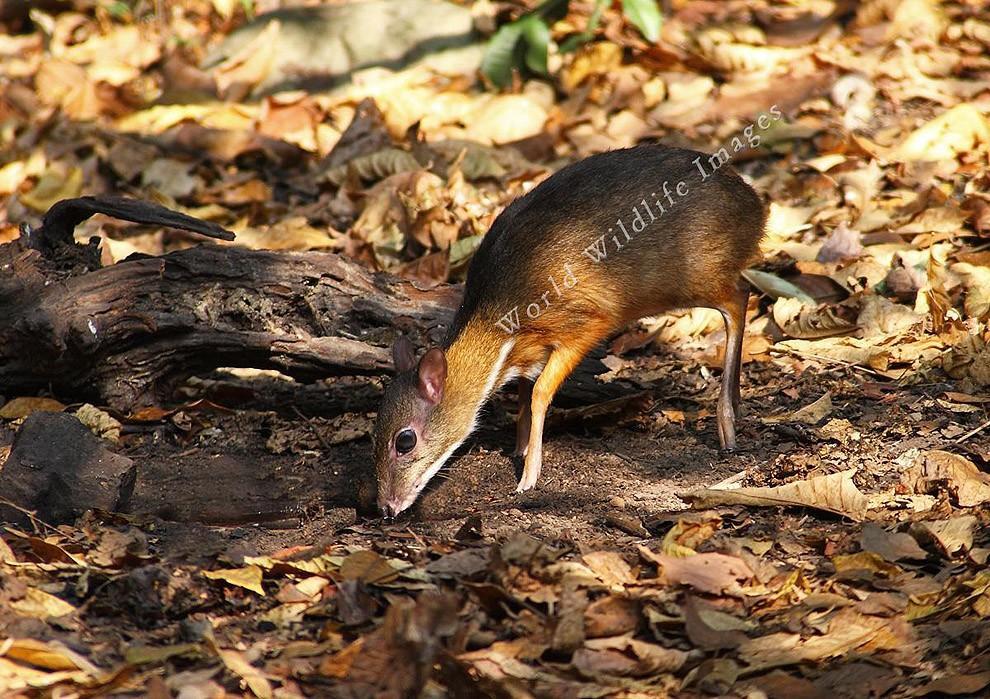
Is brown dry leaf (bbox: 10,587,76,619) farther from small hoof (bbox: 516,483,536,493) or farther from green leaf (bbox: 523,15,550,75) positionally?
green leaf (bbox: 523,15,550,75)

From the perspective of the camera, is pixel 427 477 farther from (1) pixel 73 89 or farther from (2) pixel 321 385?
(1) pixel 73 89

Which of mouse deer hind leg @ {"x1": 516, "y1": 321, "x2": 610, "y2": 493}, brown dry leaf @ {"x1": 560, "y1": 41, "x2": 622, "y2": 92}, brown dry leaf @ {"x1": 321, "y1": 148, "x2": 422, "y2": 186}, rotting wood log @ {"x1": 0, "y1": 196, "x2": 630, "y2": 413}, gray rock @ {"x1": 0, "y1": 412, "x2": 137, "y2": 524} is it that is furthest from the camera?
brown dry leaf @ {"x1": 560, "y1": 41, "x2": 622, "y2": 92}

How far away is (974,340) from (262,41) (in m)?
6.92

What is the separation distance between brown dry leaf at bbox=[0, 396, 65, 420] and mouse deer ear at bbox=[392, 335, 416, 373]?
1766mm

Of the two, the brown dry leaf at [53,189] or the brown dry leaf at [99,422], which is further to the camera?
the brown dry leaf at [53,189]

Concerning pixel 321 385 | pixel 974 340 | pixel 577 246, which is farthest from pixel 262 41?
pixel 974 340

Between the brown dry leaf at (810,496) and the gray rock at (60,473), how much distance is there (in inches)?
96.5

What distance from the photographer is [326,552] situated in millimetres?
4355

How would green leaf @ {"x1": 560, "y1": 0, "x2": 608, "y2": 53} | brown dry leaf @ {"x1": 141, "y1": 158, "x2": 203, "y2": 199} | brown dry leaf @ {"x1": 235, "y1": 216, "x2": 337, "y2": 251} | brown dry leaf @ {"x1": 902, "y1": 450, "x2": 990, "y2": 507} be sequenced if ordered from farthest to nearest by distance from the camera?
green leaf @ {"x1": 560, "y1": 0, "x2": 608, "y2": 53} → brown dry leaf @ {"x1": 141, "y1": 158, "x2": 203, "y2": 199} → brown dry leaf @ {"x1": 235, "y1": 216, "x2": 337, "y2": 251} → brown dry leaf @ {"x1": 902, "y1": 450, "x2": 990, "y2": 507}

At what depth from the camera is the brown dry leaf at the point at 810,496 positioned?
460 centimetres

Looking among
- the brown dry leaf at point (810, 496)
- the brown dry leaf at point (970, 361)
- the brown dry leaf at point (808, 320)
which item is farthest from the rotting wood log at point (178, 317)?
the brown dry leaf at point (970, 361)

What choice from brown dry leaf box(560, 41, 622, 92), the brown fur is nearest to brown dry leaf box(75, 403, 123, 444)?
the brown fur

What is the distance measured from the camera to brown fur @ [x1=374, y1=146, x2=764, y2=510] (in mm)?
5590

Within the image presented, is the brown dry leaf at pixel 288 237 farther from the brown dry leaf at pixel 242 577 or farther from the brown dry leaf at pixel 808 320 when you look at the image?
the brown dry leaf at pixel 242 577
